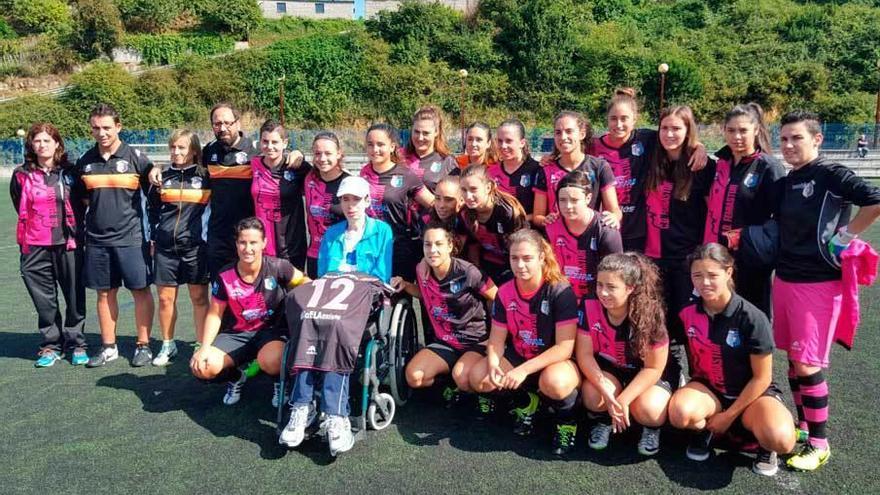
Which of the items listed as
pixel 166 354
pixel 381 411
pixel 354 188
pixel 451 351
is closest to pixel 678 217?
pixel 451 351

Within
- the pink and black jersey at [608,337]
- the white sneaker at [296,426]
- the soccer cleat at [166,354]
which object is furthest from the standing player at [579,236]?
the soccer cleat at [166,354]

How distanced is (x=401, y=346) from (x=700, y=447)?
169cm

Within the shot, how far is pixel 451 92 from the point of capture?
3334 centimetres

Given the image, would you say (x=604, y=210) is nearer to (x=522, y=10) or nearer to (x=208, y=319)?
(x=208, y=319)

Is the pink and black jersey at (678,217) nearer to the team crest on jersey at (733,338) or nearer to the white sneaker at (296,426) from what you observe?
the team crest on jersey at (733,338)

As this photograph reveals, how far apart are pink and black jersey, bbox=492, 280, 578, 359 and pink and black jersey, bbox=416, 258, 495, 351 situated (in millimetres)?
245

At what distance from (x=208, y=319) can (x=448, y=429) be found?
161cm

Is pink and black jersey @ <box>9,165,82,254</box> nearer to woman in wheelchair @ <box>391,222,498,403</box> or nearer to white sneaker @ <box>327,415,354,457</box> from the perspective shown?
woman in wheelchair @ <box>391,222,498,403</box>

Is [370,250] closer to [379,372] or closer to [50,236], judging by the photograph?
[379,372]

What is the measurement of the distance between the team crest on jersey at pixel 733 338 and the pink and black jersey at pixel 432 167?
2.02 m

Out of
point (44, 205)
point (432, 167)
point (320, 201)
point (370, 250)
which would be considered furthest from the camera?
point (44, 205)

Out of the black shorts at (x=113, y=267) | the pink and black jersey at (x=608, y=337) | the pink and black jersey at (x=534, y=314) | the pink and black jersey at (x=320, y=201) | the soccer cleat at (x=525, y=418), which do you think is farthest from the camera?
the black shorts at (x=113, y=267)

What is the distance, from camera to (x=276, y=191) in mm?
4219

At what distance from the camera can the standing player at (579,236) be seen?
3.27m
